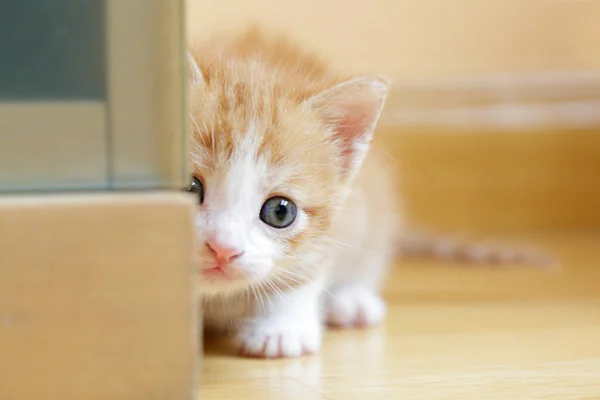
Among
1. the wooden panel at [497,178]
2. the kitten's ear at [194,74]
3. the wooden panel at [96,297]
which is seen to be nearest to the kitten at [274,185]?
the kitten's ear at [194,74]

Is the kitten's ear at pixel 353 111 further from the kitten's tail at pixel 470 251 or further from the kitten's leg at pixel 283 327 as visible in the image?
the kitten's tail at pixel 470 251

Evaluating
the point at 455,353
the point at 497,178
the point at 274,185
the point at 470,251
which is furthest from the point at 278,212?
the point at 497,178

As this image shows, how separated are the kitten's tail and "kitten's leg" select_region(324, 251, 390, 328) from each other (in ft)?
1.33

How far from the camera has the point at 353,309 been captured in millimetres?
1295

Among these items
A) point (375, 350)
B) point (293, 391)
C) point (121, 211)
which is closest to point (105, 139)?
point (121, 211)

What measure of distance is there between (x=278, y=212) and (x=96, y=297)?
355 millimetres

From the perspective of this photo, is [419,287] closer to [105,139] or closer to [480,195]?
[480,195]

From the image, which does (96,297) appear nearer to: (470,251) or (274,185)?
(274,185)

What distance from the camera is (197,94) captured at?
3.25 feet

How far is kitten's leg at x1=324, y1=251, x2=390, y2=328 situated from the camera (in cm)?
129

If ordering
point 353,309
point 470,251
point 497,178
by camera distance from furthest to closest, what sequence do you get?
1. point 497,178
2. point 470,251
3. point 353,309

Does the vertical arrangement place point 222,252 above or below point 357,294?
above

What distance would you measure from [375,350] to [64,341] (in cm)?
53

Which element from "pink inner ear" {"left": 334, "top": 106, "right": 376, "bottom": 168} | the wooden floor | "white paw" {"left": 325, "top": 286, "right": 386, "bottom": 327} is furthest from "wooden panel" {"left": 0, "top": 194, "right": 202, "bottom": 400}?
"white paw" {"left": 325, "top": 286, "right": 386, "bottom": 327}
